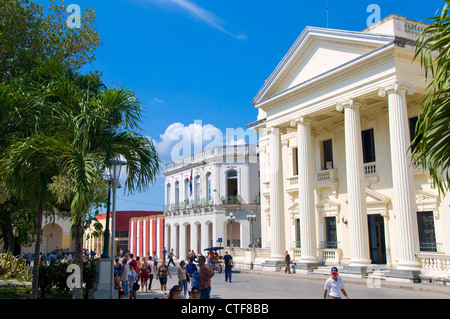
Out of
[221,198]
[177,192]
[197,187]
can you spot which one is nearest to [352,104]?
[221,198]

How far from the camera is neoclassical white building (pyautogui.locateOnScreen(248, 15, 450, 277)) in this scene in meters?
19.0

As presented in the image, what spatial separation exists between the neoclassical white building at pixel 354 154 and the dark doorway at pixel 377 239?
5 centimetres

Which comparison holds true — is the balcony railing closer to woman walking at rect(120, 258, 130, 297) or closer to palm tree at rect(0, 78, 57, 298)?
woman walking at rect(120, 258, 130, 297)

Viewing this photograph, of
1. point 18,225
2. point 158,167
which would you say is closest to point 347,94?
point 158,167

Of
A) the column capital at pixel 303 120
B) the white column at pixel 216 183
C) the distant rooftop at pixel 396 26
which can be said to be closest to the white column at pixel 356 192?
the column capital at pixel 303 120

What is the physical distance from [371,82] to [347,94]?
1479 mm

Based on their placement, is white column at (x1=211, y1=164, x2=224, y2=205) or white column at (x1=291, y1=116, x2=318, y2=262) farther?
white column at (x1=211, y1=164, x2=224, y2=205)

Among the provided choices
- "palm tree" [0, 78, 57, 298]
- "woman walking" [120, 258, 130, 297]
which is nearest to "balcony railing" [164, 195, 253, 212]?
"woman walking" [120, 258, 130, 297]

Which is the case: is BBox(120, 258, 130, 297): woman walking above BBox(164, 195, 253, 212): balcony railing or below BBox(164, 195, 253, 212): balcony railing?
below

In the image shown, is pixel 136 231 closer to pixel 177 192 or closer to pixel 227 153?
pixel 177 192

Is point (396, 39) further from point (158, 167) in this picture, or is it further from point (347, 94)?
point (158, 167)

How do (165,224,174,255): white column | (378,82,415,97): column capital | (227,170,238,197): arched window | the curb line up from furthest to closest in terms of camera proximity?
1. (165,224,174,255): white column
2. (227,170,238,197): arched window
3. (378,82,415,97): column capital
4. the curb

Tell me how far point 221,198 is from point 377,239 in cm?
1965
